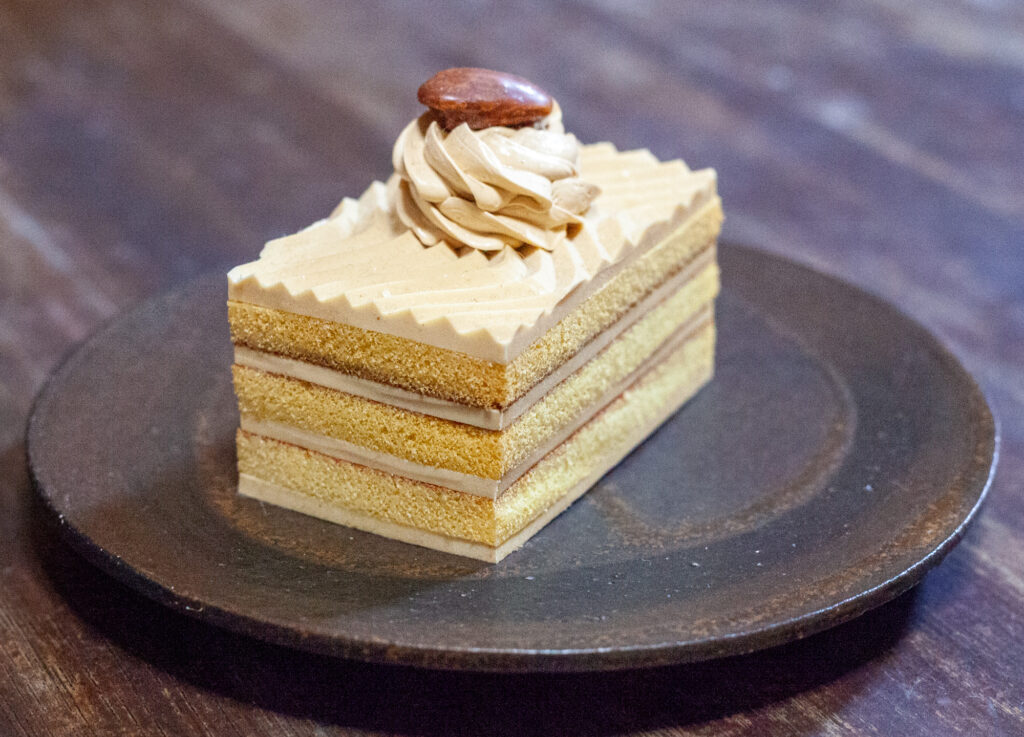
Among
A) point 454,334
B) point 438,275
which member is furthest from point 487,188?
point 454,334

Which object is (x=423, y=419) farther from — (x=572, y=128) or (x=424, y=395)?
(x=572, y=128)

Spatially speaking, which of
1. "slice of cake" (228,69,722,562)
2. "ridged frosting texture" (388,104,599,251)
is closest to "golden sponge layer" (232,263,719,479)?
"slice of cake" (228,69,722,562)

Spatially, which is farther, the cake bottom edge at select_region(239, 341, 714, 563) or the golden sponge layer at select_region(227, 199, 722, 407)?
the cake bottom edge at select_region(239, 341, 714, 563)

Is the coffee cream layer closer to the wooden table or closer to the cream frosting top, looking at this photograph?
the cream frosting top

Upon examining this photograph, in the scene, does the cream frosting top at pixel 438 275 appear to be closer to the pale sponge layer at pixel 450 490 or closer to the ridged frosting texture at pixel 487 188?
the ridged frosting texture at pixel 487 188

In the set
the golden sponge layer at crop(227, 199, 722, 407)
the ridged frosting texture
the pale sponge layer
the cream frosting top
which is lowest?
the pale sponge layer


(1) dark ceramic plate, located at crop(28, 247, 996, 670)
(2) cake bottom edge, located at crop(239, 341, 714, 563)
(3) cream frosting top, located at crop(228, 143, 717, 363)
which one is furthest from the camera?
(2) cake bottom edge, located at crop(239, 341, 714, 563)

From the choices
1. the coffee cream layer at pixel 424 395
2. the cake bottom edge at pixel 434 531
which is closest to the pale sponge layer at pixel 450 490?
the cake bottom edge at pixel 434 531

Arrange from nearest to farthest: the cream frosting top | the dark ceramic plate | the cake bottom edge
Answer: the dark ceramic plate, the cream frosting top, the cake bottom edge
